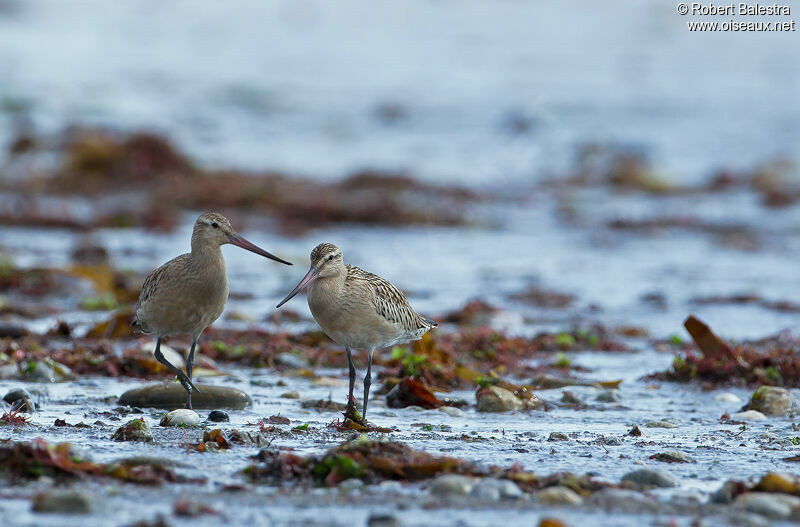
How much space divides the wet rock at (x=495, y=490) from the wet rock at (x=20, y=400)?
3.14 m

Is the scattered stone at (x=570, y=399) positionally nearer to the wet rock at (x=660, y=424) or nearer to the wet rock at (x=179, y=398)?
the wet rock at (x=660, y=424)

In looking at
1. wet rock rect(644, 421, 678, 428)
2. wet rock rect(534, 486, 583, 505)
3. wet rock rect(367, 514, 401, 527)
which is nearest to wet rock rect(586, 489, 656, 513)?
wet rock rect(534, 486, 583, 505)

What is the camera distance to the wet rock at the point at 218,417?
6.68 metres

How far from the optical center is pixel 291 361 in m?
8.98

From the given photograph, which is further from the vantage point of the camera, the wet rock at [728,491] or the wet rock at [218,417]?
the wet rock at [218,417]

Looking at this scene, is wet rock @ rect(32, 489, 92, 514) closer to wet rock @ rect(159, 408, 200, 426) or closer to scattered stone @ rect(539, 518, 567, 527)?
scattered stone @ rect(539, 518, 567, 527)

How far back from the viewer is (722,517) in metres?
4.48

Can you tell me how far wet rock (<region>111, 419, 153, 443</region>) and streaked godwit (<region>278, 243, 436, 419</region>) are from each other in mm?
1378

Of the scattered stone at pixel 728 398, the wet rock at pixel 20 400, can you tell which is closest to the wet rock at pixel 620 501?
the scattered stone at pixel 728 398

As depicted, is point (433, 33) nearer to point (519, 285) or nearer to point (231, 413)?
point (519, 285)

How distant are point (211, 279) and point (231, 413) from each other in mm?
927

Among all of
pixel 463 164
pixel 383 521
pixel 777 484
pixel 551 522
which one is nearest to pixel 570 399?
pixel 777 484

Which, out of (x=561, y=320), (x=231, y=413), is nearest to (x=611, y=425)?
(x=231, y=413)

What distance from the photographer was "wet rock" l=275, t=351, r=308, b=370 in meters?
8.95
